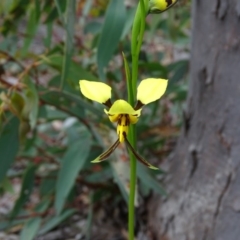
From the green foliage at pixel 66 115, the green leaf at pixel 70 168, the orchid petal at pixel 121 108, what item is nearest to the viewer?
the orchid petal at pixel 121 108

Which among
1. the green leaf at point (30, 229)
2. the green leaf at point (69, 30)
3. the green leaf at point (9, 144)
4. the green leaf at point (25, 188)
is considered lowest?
the green leaf at point (30, 229)

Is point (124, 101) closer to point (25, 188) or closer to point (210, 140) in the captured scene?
point (210, 140)

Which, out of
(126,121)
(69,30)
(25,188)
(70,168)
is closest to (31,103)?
(69,30)

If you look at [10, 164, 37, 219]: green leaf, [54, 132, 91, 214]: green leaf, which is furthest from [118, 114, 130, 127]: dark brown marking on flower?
[10, 164, 37, 219]: green leaf

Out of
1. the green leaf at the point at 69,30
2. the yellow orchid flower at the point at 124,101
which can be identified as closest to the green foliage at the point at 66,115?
the green leaf at the point at 69,30

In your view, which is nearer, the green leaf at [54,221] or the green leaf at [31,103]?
the green leaf at [31,103]

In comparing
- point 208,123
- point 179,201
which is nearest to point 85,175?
point 179,201

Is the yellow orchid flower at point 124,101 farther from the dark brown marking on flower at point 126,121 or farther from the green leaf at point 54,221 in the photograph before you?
the green leaf at point 54,221
